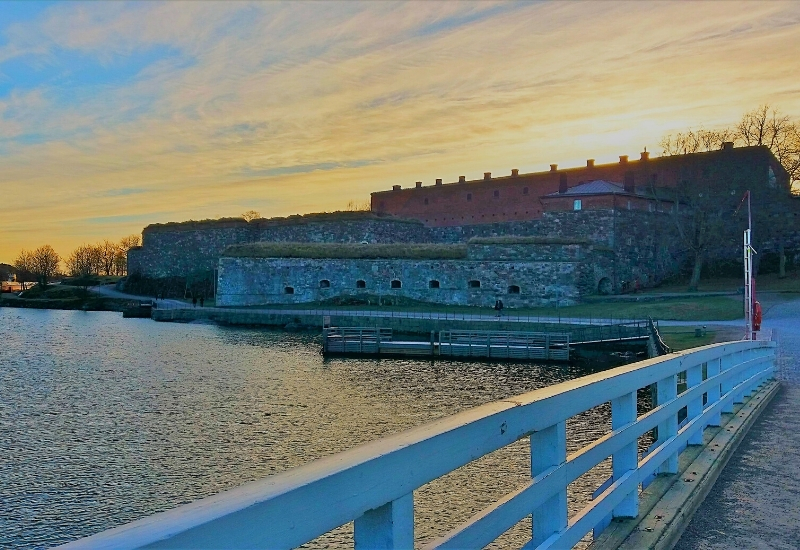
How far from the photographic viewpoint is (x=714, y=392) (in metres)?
5.20

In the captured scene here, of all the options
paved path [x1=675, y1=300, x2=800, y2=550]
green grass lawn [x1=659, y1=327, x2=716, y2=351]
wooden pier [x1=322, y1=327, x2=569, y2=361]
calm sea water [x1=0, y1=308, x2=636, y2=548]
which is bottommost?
calm sea water [x1=0, y1=308, x2=636, y2=548]

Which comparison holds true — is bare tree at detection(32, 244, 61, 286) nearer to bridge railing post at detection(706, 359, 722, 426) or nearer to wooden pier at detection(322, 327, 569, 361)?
wooden pier at detection(322, 327, 569, 361)

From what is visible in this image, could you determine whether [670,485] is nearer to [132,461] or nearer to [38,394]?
[132,461]

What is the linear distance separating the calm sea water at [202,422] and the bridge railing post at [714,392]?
2.21 m

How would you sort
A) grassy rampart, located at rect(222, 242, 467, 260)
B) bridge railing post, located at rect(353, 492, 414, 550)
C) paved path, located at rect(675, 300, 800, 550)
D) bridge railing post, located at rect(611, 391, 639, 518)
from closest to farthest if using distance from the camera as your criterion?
bridge railing post, located at rect(353, 492, 414, 550)
bridge railing post, located at rect(611, 391, 639, 518)
paved path, located at rect(675, 300, 800, 550)
grassy rampart, located at rect(222, 242, 467, 260)

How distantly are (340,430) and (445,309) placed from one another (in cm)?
1924

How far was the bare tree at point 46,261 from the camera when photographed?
80.7 m

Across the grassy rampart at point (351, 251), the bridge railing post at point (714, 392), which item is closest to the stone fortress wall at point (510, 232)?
the grassy rampart at point (351, 251)

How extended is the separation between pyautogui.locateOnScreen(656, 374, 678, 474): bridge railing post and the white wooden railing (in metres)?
0.45

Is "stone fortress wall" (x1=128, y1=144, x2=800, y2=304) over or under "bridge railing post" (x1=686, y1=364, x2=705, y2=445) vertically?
over

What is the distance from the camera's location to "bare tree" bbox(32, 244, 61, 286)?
80.7 metres

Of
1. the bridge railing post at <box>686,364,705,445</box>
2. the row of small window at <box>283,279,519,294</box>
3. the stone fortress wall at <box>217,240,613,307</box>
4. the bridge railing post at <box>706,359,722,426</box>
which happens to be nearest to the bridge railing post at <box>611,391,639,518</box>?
the bridge railing post at <box>686,364,705,445</box>

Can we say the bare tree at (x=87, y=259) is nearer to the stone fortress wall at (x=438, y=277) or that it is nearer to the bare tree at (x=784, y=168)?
the stone fortress wall at (x=438, y=277)

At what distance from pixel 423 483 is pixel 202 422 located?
10.8 metres
